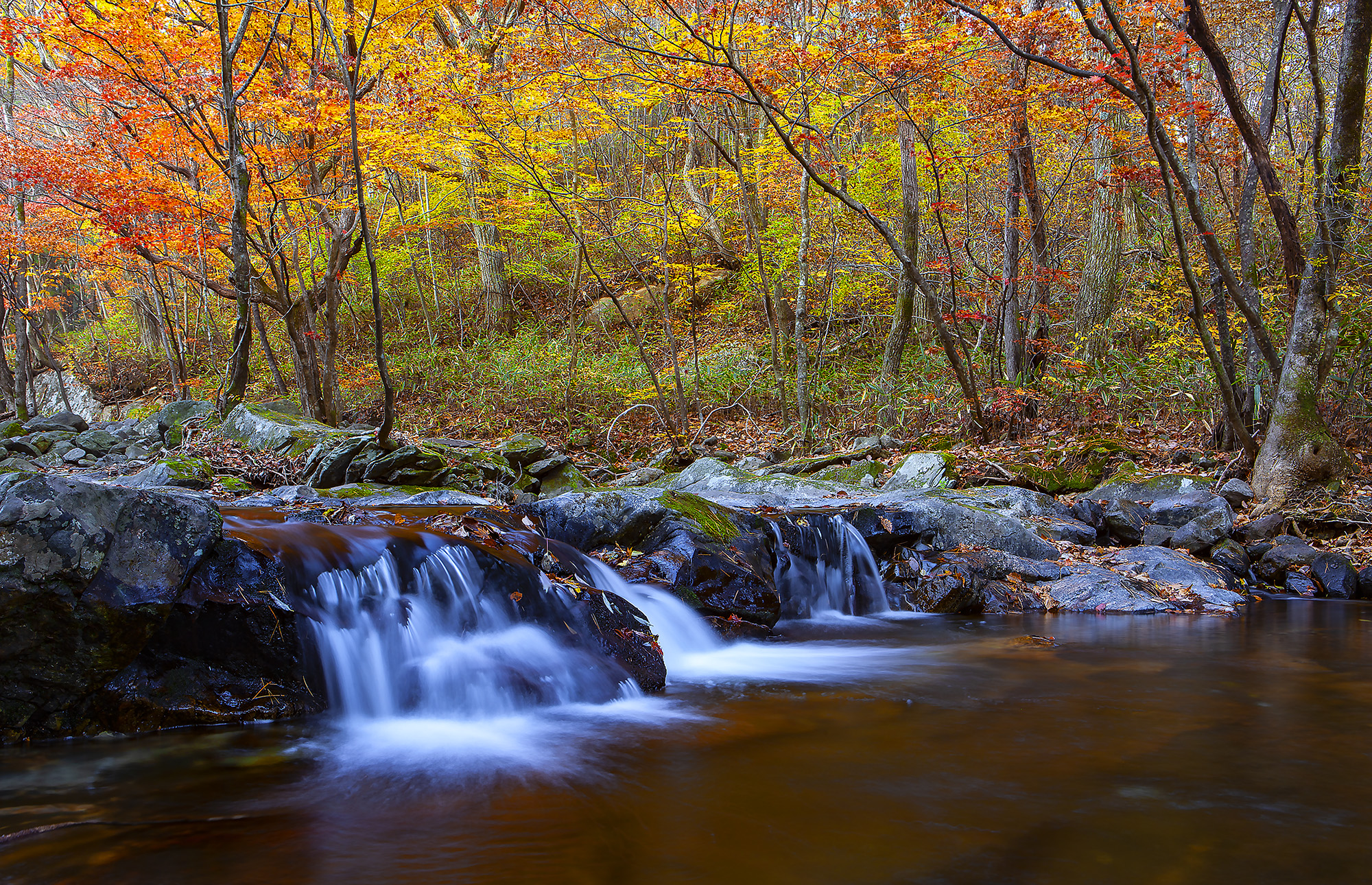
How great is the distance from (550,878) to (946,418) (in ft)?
37.3

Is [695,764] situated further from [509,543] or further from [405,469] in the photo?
[405,469]

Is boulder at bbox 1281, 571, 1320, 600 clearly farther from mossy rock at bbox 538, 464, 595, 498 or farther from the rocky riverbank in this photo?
mossy rock at bbox 538, 464, 595, 498

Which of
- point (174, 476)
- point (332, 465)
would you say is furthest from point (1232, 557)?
point (174, 476)

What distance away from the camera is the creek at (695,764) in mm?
2533

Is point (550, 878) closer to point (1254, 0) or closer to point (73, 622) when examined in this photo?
point (73, 622)

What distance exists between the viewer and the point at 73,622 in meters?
3.49

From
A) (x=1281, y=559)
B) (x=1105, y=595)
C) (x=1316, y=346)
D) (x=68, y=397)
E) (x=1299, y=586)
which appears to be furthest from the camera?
(x=68, y=397)

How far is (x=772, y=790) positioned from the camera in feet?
10.2

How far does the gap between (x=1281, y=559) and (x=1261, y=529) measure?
49 cm

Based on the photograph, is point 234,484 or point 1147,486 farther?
point 1147,486

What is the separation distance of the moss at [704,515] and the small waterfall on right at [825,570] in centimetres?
73

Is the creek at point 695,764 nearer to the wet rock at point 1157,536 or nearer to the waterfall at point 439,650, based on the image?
Result: the waterfall at point 439,650

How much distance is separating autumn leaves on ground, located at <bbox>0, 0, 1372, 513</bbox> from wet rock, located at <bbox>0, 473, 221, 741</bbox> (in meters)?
4.58

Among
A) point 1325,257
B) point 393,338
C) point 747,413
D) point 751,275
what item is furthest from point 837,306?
point 393,338
